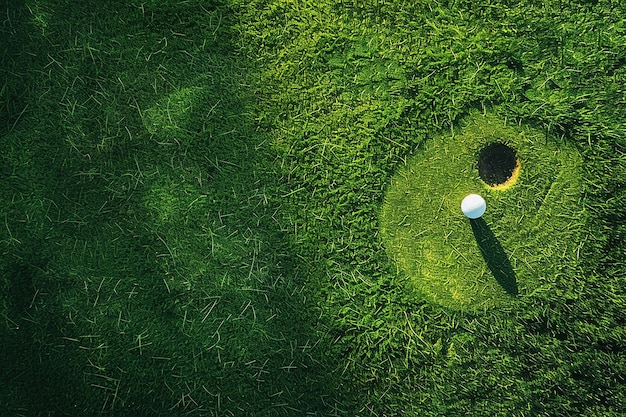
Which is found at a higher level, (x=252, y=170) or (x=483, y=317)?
(x=483, y=317)

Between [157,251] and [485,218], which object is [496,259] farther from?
[157,251]

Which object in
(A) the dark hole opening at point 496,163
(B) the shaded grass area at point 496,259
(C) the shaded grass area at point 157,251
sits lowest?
(C) the shaded grass area at point 157,251

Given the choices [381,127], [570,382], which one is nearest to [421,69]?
[381,127]

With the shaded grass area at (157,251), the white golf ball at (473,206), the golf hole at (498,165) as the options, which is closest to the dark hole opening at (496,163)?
the golf hole at (498,165)

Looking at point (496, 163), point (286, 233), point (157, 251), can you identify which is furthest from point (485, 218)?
point (157, 251)

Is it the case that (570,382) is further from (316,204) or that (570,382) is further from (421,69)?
(421,69)

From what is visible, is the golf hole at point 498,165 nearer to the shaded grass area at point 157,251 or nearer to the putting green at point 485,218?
the putting green at point 485,218

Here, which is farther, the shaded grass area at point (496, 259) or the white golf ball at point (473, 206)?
the shaded grass area at point (496, 259)
